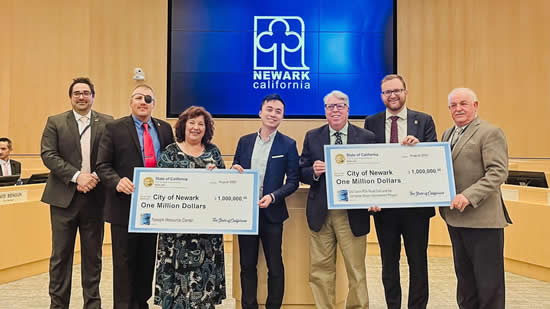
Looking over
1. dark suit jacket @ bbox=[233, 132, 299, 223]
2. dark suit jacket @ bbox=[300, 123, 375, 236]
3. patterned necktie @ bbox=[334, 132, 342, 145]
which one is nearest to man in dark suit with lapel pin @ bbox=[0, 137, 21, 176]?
dark suit jacket @ bbox=[233, 132, 299, 223]

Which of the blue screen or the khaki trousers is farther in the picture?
the blue screen

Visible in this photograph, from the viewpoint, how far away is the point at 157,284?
111 inches

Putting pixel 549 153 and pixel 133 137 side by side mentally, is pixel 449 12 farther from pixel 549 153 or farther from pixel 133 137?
pixel 133 137

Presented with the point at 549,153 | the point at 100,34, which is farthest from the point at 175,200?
the point at 549,153

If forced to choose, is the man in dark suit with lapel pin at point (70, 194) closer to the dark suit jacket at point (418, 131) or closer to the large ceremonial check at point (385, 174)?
the large ceremonial check at point (385, 174)

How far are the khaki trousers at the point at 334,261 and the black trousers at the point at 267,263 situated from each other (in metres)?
0.24

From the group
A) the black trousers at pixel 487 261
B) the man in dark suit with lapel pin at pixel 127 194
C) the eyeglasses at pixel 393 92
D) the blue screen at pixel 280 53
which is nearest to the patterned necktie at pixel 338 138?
the eyeglasses at pixel 393 92

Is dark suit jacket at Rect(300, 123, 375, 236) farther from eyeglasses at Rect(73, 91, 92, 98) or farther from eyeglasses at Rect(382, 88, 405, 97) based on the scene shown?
eyeglasses at Rect(73, 91, 92, 98)

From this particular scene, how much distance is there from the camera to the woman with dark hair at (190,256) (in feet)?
9.13

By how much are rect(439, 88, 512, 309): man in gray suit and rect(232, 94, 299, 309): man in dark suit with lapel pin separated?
107 cm

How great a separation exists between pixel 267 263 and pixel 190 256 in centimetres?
58

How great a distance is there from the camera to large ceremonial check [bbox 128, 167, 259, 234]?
2.75 metres

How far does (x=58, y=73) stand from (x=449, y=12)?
6.39 meters

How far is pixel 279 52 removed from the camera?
726 centimetres
